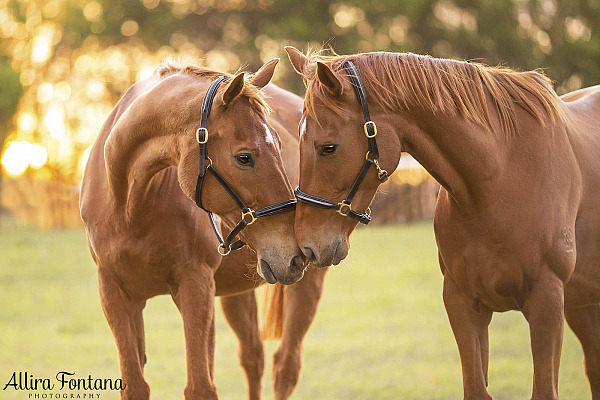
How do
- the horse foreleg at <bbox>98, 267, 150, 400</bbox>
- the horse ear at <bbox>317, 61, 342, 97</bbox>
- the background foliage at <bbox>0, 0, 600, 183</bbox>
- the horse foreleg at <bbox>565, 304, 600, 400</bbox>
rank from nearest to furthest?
the horse ear at <bbox>317, 61, 342, 97</bbox> → the horse foreleg at <bbox>98, 267, 150, 400</bbox> → the horse foreleg at <bbox>565, 304, 600, 400</bbox> → the background foliage at <bbox>0, 0, 600, 183</bbox>

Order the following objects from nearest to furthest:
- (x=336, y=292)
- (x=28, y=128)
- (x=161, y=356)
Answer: (x=161, y=356), (x=336, y=292), (x=28, y=128)

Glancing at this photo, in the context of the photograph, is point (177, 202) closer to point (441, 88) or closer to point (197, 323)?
point (197, 323)

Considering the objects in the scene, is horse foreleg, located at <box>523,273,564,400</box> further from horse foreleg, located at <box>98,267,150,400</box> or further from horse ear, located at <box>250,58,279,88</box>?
horse foreleg, located at <box>98,267,150,400</box>

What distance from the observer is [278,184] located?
11.2 ft

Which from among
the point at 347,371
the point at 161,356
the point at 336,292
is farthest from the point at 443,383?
the point at 336,292

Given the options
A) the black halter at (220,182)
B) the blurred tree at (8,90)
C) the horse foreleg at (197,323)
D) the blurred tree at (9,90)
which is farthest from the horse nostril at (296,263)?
the blurred tree at (9,90)

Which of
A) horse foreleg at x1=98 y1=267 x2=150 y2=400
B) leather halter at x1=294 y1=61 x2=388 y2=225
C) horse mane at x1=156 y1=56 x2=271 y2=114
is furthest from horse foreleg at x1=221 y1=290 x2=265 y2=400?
leather halter at x1=294 y1=61 x2=388 y2=225

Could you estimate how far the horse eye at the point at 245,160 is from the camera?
11.0ft

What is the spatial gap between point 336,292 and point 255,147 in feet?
34.6

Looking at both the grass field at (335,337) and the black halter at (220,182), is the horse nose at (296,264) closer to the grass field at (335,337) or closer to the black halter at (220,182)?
the black halter at (220,182)

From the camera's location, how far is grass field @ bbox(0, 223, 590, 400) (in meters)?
7.22

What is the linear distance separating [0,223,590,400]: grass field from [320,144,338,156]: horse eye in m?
0.88

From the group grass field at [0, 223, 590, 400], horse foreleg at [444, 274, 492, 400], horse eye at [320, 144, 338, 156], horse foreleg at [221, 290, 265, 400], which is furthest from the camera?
grass field at [0, 223, 590, 400]

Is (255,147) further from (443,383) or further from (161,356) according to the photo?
(161,356)
